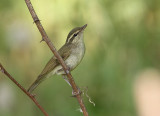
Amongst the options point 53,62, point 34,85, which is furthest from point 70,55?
point 34,85

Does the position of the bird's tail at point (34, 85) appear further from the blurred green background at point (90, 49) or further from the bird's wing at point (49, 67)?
the blurred green background at point (90, 49)

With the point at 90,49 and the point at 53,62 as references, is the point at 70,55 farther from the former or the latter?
the point at 90,49

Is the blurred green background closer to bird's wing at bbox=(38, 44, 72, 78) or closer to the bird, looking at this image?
the bird

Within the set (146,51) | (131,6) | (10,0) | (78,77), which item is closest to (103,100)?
(78,77)

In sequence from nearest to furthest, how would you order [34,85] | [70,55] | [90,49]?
1. [34,85]
2. [70,55]
3. [90,49]

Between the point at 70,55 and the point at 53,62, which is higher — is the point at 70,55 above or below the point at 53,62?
below

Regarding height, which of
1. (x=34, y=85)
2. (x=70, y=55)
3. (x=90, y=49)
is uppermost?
(x=34, y=85)
